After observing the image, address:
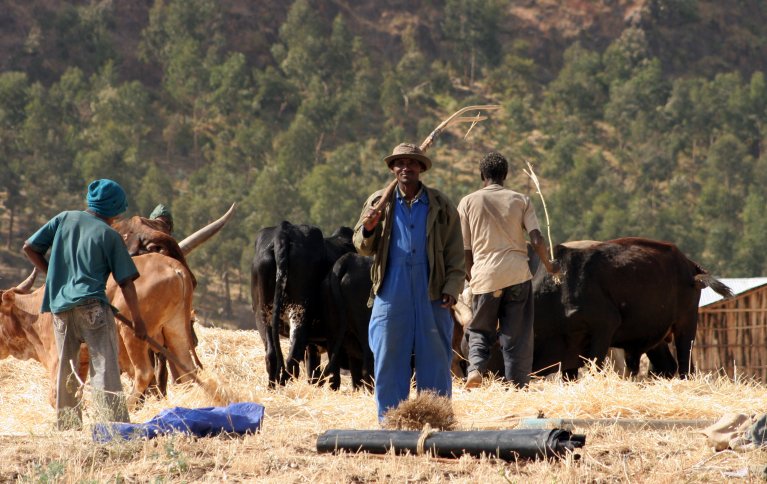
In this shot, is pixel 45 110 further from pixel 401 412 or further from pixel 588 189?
pixel 401 412

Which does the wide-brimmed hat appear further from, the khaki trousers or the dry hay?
the khaki trousers

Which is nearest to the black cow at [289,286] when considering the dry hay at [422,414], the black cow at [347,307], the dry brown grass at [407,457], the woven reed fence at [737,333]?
the black cow at [347,307]

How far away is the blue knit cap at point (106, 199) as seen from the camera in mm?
8016

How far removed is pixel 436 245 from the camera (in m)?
7.83

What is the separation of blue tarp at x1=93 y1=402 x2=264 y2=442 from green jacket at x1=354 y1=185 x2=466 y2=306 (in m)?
1.12

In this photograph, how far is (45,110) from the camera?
57781mm

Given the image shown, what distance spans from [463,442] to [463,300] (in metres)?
6.03

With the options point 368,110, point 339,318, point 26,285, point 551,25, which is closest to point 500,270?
point 339,318

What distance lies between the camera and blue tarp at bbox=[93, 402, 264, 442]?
7105mm

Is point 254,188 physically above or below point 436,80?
below

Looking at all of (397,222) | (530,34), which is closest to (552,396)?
(397,222)

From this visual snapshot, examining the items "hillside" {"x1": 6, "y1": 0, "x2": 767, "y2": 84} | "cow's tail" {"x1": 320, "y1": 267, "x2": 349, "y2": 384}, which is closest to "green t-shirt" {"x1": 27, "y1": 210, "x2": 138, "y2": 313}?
"cow's tail" {"x1": 320, "y1": 267, "x2": 349, "y2": 384}

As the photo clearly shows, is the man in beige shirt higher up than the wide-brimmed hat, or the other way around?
the wide-brimmed hat

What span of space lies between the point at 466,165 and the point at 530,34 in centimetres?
2126
